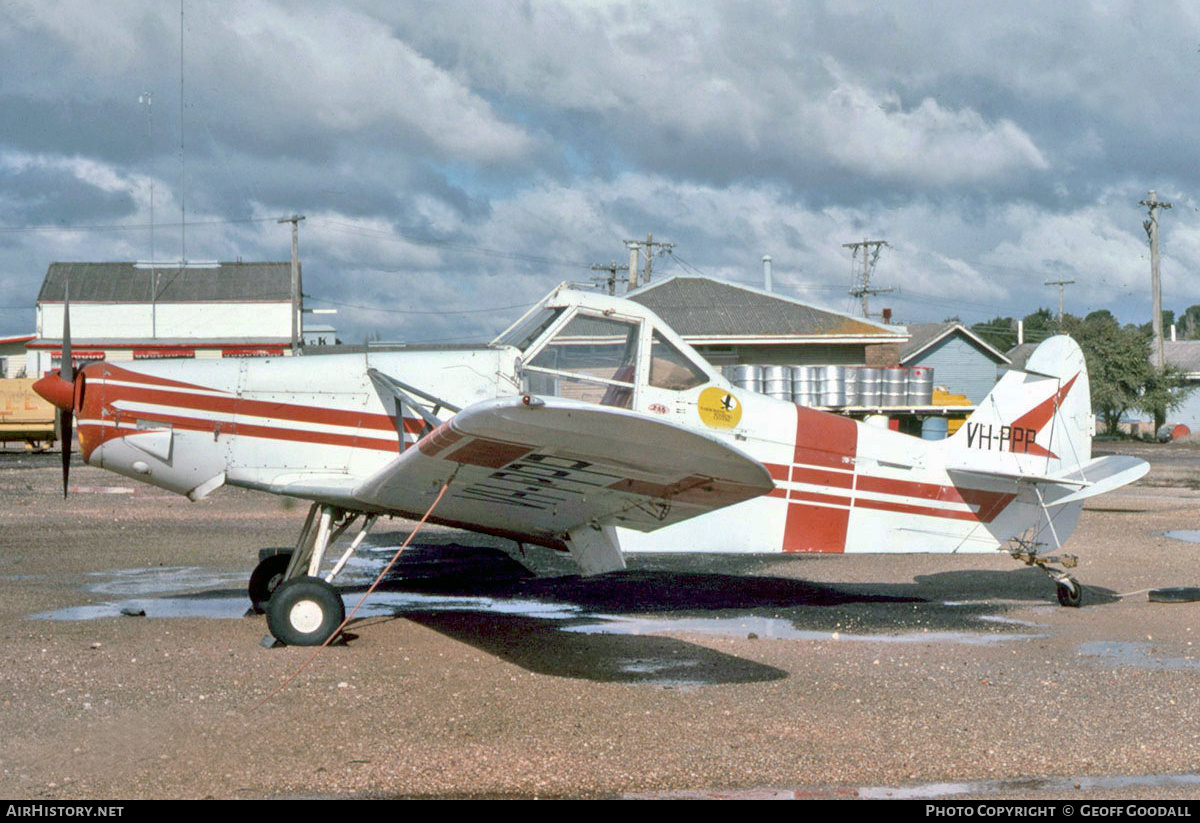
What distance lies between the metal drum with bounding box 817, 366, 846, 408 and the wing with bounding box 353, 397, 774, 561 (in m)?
17.4

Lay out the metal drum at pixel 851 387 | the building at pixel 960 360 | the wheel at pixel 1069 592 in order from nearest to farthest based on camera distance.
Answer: the wheel at pixel 1069 592
the metal drum at pixel 851 387
the building at pixel 960 360

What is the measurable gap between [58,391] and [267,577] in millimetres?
2142

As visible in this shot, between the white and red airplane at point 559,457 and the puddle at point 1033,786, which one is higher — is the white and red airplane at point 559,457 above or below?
above

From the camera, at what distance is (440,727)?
18.4 ft

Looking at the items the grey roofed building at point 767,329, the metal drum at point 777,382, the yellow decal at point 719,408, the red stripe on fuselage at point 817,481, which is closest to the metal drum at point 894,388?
the metal drum at point 777,382

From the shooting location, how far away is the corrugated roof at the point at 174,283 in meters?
58.9

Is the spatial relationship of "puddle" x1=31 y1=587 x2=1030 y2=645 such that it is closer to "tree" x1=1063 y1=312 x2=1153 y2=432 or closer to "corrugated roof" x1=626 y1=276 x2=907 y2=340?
"corrugated roof" x1=626 y1=276 x2=907 y2=340

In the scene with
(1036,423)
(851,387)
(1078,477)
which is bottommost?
(1078,477)

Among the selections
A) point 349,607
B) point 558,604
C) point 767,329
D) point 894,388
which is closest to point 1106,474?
point 558,604

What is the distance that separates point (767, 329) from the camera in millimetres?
35188

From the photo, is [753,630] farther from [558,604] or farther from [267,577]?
[267,577]

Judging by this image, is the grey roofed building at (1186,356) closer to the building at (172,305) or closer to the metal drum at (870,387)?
the metal drum at (870,387)

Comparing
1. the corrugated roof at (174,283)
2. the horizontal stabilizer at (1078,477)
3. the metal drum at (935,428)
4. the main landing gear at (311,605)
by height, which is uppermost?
the corrugated roof at (174,283)

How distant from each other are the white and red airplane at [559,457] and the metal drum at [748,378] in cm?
1524
